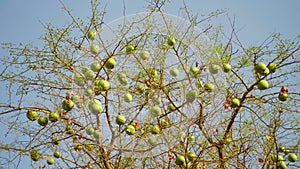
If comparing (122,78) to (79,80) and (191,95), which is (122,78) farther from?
(191,95)

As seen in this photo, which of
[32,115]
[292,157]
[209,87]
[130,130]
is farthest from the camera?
[292,157]

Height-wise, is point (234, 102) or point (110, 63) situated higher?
point (110, 63)

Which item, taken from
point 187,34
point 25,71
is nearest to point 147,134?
point 187,34

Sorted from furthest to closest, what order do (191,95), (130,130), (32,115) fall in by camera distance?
(32,115), (130,130), (191,95)

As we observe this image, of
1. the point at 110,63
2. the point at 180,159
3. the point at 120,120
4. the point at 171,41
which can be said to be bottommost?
the point at 180,159

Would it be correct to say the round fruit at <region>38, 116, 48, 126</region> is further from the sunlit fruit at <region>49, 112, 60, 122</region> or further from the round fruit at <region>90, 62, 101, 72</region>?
the round fruit at <region>90, 62, 101, 72</region>

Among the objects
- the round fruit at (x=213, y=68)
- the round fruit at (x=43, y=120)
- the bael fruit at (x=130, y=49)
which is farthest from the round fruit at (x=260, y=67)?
the round fruit at (x=43, y=120)

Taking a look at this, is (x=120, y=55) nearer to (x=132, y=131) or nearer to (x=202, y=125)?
(x=132, y=131)

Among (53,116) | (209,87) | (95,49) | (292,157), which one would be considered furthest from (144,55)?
(292,157)

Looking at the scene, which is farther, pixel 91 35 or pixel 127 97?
pixel 91 35

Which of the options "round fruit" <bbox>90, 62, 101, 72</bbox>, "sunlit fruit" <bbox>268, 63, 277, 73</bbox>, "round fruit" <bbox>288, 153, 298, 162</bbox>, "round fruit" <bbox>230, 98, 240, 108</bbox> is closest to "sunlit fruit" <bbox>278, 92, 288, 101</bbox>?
"sunlit fruit" <bbox>268, 63, 277, 73</bbox>

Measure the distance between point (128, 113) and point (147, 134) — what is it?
12cm

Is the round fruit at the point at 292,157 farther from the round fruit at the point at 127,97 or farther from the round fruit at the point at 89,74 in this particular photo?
the round fruit at the point at 89,74

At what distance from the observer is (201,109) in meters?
1.67
